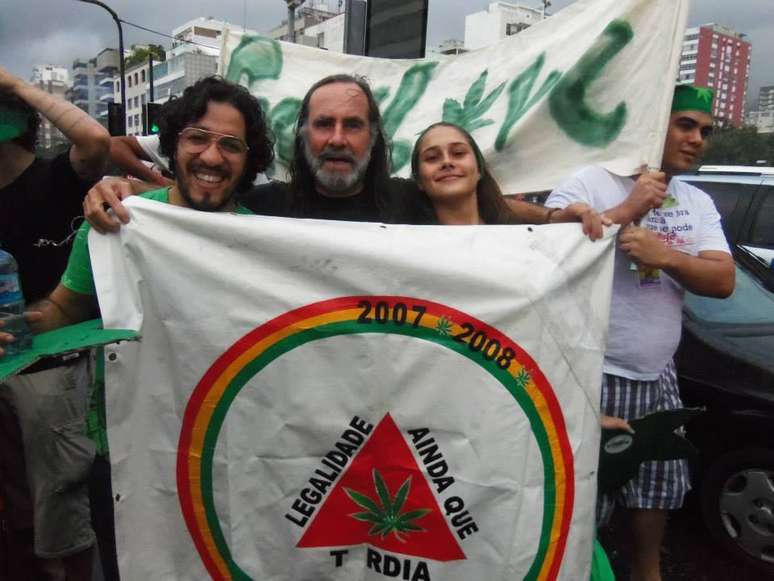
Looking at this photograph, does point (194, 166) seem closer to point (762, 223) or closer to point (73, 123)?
point (73, 123)

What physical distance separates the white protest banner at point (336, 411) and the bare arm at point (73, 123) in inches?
25.7

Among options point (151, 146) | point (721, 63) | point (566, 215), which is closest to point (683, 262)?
point (566, 215)

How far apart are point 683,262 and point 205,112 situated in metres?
1.63

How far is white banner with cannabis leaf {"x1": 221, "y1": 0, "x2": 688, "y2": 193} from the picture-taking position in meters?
2.52

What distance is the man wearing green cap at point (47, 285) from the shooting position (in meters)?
2.37

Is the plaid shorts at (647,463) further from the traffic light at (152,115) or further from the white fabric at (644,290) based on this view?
the traffic light at (152,115)

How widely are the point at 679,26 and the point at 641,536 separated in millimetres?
1889

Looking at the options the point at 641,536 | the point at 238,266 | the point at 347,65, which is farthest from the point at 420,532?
the point at 347,65

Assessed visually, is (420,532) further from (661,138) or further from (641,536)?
(661,138)

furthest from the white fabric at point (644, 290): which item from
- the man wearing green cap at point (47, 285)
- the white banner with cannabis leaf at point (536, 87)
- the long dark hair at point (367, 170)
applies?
the man wearing green cap at point (47, 285)

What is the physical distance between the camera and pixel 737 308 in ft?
12.3

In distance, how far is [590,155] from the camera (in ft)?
8.84

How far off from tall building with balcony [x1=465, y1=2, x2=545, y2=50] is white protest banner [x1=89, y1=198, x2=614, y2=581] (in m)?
34.2

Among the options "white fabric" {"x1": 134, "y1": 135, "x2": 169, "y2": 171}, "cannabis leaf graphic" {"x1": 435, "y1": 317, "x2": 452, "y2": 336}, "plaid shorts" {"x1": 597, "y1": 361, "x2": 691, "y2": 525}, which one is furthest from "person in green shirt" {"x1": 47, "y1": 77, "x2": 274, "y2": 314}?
"plaid shorts" {"x1": 597, "y1": 361, "x2": 691, "y2": 525}
